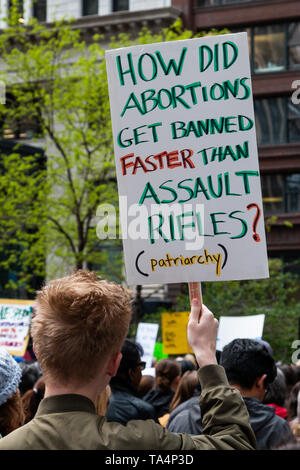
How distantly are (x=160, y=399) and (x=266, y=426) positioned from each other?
2.94m

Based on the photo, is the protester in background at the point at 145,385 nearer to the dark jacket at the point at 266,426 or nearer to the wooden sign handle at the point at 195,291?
the dark jacket at the point at 266,426

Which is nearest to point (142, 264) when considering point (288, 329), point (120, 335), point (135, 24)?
point (120, 335)

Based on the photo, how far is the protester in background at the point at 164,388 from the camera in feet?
20.8

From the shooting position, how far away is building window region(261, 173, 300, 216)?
27203 millimetres

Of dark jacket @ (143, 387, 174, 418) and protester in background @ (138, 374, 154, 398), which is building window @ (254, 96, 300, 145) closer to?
protester in background @ (138, 374, 154, 398)

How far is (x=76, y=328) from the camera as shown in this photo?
2.02m

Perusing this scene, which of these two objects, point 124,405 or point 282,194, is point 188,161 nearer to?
point 124,405

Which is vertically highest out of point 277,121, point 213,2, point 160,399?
point 213,2

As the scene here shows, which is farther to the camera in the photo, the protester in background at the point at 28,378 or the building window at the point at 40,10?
the building window at the point at 40,10

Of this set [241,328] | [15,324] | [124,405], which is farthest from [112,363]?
[15,324]

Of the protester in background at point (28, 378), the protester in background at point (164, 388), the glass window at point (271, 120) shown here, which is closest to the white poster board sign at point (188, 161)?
the protester in background at point (28, 378)

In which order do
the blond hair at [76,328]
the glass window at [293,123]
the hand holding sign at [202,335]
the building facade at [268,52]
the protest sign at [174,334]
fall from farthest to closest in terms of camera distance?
the glass window at [293,123]
the building facade at [268,52]
the protest sign at [174,334]
the hand holding sign at [202,335]
the blond hair at [76,328]

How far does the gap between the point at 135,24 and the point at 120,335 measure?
26.2m

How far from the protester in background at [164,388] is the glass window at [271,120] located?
872 inches
